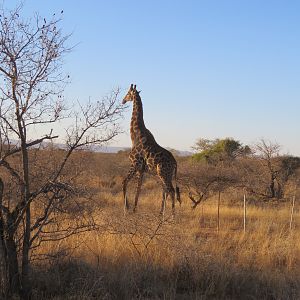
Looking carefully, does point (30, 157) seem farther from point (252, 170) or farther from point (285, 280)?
point (252, 170)

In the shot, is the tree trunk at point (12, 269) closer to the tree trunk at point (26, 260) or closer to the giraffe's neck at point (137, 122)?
the tree trunk at point (26, 260)

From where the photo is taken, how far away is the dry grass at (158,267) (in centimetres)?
625

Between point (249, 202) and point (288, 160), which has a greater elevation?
point (288, 160)

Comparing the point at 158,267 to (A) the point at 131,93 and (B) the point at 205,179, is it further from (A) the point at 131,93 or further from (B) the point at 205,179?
(B) the point at 205,179

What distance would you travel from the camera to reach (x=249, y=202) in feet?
62.1

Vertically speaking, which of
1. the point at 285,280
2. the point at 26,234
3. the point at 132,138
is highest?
the point at 132,138

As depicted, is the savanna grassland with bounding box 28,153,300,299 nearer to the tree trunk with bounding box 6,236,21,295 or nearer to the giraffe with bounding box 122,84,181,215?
the tree trunk with bounding box 6,236,21,295

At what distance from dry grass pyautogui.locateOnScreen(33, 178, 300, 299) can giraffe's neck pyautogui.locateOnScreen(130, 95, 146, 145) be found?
15.6 feet

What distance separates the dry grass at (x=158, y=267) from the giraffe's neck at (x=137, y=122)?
4751 millimetres

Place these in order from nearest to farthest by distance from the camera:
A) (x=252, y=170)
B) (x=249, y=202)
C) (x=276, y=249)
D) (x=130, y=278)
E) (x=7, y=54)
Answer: (x=7, y=54) < (x=130, y=278) < (x=276, y=249) < (x=249, y=202) < (x=252, y=170)

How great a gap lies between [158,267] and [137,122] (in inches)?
260

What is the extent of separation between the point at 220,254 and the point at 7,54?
4.54 metres

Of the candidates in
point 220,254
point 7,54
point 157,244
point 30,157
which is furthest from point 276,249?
point 7,54

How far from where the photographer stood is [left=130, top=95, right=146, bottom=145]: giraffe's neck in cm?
1307
